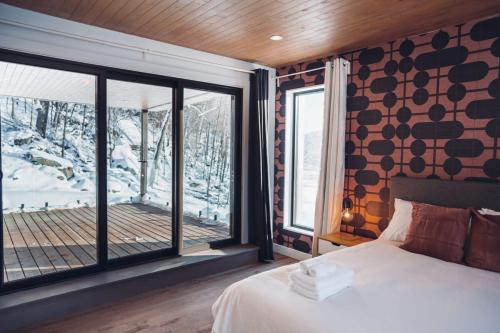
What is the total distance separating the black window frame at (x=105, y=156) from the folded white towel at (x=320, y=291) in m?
2.18

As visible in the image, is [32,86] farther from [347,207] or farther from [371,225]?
[371,225]

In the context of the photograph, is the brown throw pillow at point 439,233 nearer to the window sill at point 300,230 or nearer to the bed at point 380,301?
the bed at point 380,301

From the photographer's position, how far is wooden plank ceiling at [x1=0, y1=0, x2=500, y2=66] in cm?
248

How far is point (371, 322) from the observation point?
1.46m

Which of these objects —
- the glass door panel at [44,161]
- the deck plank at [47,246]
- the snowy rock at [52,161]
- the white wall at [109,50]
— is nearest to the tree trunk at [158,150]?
the white wall at [109,50]

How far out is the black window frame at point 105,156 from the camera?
2811mm

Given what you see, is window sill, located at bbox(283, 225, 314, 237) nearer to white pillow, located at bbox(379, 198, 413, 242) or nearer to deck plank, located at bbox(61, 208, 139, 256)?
white pillow, located at bbox(379, 198, 413, 242)

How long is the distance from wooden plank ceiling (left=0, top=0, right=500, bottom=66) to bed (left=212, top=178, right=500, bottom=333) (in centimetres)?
149

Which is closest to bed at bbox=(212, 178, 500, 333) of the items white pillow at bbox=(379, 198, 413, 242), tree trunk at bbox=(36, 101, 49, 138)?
white pillow at bbox=(379, 198, 413, 242)

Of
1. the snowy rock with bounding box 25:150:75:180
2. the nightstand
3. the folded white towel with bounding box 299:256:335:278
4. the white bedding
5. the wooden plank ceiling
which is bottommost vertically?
the nightstand

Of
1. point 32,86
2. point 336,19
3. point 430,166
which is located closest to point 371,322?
point 430,166

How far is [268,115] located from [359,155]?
1.37m

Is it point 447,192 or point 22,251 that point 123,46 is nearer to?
point 22,251

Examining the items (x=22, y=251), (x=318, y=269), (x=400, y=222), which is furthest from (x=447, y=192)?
(x=22, y=251)
